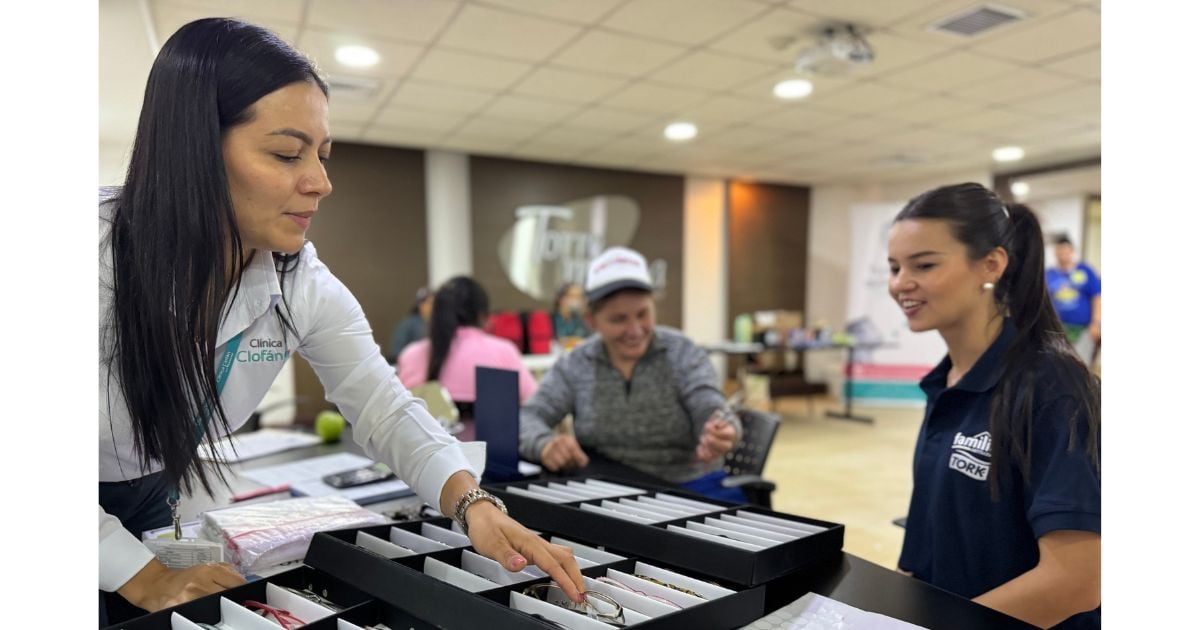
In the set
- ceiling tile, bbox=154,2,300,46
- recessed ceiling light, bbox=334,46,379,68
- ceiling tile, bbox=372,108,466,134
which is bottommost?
ceiling tile, bbox=154,2,300,46

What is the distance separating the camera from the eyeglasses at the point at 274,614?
2.74 feet

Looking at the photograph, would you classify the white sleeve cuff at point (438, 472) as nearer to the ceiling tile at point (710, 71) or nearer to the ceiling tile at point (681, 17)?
the ceiling tile at point (681, 17)

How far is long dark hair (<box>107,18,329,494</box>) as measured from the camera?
87 centimetres

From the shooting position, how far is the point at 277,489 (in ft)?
5.35

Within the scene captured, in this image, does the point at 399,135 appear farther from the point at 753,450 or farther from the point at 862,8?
the point at 753,450

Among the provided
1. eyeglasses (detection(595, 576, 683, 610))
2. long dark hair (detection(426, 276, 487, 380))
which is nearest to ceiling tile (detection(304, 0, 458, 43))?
long dark hair (detection(426, 276, 487, 380))

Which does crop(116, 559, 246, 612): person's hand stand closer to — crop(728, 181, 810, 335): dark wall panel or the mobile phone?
the mobile phone

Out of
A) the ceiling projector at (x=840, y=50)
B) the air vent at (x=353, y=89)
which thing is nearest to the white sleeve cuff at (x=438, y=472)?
the ceiling projector at (x=840, y=50)

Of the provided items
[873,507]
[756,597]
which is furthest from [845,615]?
[873,507]

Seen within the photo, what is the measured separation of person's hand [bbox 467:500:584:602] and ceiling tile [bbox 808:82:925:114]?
4.50 metres

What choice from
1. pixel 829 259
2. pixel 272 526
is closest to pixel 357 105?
pixel 272 526
